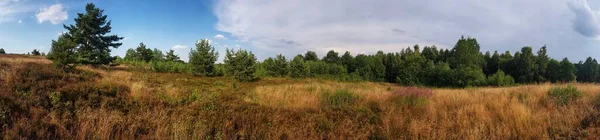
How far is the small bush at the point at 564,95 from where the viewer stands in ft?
28.3

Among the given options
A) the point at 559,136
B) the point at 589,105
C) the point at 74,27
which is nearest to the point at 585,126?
the point at 559,136

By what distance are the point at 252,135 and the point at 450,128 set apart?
3.88 metres

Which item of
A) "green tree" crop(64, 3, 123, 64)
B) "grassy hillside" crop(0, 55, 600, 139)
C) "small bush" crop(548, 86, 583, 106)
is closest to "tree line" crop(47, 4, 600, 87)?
"green tree" crop(64, 3, 123, 64)

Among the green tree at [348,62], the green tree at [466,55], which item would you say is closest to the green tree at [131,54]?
the green tree at [348,62]

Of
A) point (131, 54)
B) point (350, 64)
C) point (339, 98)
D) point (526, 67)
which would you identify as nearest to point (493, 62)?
point (526, 67)

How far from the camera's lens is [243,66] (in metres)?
29.9

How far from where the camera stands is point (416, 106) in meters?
9.24

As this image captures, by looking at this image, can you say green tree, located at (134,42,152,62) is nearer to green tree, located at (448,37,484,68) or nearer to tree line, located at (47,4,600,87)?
tree line, located at (47,4,600,87)

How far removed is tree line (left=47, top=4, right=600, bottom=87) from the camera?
102 feet

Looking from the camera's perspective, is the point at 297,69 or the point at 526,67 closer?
the point at 297,69

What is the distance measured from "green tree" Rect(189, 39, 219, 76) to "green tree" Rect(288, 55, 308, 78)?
1949cm

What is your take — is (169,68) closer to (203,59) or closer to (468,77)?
(203,59)

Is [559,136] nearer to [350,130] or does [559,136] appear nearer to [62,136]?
[350,130]

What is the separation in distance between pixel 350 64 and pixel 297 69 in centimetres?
3277
